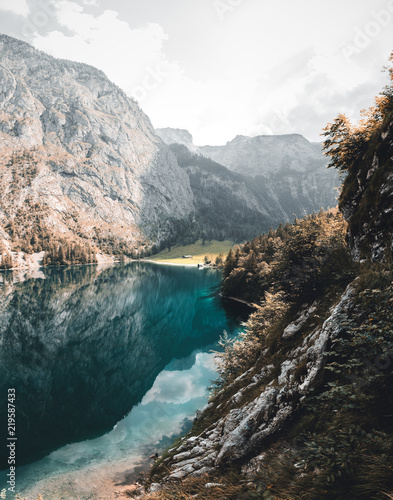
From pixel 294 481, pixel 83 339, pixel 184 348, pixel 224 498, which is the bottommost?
pixel 184 348

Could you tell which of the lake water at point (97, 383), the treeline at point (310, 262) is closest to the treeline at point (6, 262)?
the lake water at point (97, 383)

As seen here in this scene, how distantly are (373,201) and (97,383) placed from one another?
128 feet

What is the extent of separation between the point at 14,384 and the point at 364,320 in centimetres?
4196

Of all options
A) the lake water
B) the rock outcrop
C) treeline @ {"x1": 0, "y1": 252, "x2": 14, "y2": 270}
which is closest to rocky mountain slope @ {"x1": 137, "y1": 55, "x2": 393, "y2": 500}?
the rock outcrop

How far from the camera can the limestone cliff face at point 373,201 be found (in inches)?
409

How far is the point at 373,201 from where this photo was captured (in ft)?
38.9

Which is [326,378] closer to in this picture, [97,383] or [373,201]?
[373,201]

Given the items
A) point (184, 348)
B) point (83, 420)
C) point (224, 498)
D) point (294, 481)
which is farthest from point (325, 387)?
point (184, 348)

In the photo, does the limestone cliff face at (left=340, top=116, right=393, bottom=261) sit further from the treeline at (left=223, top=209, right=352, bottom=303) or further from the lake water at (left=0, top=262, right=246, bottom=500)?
the lake water at (left=0, top=262, right=246, bottom=500)

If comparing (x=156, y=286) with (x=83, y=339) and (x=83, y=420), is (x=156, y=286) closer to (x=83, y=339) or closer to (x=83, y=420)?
(x=83, y=339)

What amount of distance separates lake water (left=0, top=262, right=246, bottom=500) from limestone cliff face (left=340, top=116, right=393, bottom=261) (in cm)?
2233

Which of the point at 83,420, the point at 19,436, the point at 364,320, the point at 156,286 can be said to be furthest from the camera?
the point at 156,286

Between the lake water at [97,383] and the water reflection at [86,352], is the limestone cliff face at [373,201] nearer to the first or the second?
the lake water at [97,383]

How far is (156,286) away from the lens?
370ft
